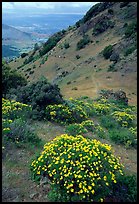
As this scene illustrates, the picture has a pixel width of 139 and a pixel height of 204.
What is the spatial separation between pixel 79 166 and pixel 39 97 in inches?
202

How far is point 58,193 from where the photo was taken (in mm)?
5570

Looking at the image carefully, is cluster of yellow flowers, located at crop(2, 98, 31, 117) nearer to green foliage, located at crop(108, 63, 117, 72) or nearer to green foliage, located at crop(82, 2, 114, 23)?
green foliage, located at crop(108, 63, 117, 72)

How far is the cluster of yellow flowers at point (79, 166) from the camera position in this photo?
543 cm

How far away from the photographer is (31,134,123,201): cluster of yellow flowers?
5.43 meters

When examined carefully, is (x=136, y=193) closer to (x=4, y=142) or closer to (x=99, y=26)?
(x=4, y=142)

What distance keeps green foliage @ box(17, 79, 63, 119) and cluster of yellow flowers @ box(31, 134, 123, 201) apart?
144 inches

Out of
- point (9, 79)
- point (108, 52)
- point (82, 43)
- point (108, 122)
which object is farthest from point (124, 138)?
point (82, 43)

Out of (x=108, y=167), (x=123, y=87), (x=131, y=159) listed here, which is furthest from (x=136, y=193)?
(x=123, y=87)

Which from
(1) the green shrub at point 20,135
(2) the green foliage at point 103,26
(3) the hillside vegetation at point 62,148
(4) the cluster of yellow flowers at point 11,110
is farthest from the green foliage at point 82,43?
Answer: (1) the green shrub at point 20,135

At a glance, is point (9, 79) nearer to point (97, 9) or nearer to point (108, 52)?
point (108, 52)

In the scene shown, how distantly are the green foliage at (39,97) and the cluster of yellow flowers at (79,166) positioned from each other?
3650 mm

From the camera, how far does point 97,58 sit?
3441 centimetres

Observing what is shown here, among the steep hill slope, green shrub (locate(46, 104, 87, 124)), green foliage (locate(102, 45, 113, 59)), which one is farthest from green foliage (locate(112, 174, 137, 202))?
green foliage (locate(102, 45, 113, 59))

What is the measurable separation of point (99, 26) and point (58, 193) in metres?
39.2
